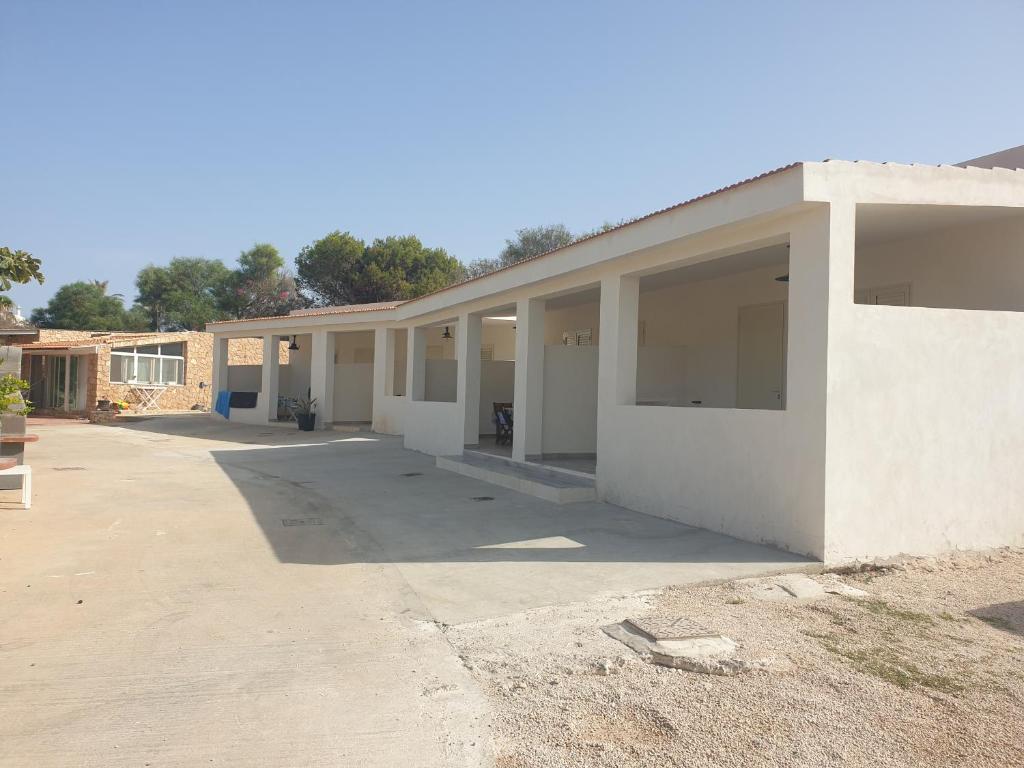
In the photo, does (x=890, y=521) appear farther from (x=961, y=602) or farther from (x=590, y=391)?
(x=590, y=391)

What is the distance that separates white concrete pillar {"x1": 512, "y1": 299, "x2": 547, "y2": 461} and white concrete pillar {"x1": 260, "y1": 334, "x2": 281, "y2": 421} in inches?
529

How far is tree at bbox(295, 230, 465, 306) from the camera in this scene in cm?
4225

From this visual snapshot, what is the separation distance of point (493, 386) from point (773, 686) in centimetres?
1381

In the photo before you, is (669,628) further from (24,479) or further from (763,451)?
(24,479)

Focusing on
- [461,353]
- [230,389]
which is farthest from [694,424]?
[230,389]

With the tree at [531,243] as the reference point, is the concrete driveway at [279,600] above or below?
below

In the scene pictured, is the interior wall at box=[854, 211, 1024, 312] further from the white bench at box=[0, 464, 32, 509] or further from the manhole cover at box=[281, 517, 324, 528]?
the white bench at box=[0, 464, 32, 509]

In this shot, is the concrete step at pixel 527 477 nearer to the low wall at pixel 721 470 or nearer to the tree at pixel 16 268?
the low wall at pixel 721 470

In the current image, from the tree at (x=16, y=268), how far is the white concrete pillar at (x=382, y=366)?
14.1 meters

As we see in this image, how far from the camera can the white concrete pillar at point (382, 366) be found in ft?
66.7

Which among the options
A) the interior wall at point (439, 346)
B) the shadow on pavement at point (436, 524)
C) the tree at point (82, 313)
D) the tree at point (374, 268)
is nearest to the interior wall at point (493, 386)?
the shadow on pavement at point (436, 524)

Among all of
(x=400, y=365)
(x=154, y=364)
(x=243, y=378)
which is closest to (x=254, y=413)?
(x=243, y=378)

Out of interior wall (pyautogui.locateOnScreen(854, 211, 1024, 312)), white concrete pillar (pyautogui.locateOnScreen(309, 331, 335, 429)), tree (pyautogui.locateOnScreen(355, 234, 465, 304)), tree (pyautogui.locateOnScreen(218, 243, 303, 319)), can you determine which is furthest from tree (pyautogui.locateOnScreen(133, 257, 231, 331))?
interior wall (pyautogui.locateOnScreen(854, 211, 1024, 312))

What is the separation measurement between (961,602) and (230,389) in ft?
82.5
